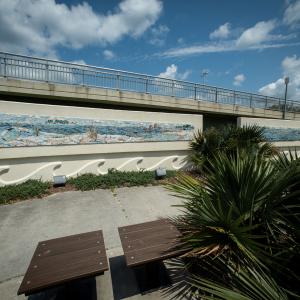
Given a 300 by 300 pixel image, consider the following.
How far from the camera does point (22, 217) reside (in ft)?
18.5

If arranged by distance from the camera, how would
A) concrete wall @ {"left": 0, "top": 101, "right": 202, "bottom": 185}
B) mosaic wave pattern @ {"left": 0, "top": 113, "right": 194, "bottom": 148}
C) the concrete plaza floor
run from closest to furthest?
the concrete plaza floor < mosaic wave pattern @ {"left": 0, "top": 113, "right": 194, "bottom": 148} < concrete wall @ {"left": 0, "top": 101, "right": 202, "bottom": 185}

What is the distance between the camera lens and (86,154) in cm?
862

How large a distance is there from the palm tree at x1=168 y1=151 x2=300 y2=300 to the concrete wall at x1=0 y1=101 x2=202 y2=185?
624 cm

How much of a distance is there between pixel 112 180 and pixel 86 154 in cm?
148

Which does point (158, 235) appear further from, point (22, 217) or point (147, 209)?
point (22, 217)

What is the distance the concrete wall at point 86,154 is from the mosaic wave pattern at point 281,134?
5023 mm

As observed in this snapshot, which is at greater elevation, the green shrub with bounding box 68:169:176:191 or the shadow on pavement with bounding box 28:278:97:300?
the green shrub with bounding box 68:169:176:191

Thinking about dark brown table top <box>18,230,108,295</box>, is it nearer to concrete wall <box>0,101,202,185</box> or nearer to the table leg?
the table leg

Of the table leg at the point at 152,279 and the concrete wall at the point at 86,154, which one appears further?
the concrete wall at the point at 86,154

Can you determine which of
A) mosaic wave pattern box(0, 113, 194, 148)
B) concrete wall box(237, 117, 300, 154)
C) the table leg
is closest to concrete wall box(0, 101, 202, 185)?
mosaic wave pattern box(0, 113, 194, 148)

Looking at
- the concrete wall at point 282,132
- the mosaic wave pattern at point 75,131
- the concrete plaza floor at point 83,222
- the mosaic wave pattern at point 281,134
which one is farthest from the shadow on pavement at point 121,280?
the mosaic wave pattern at point 281,134

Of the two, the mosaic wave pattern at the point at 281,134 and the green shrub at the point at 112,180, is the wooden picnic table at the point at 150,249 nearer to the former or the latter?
the green shrub at the point at 112,180

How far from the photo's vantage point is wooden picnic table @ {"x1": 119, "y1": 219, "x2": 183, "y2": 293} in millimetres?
2896

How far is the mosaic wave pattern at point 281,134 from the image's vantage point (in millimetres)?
13107
